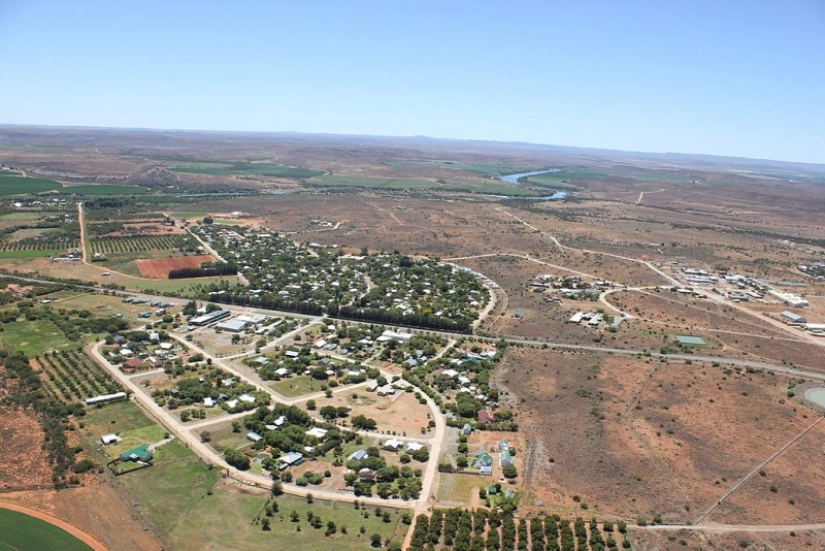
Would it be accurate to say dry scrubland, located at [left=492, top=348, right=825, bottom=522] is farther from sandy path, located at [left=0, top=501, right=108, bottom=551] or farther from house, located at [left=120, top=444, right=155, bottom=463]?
sandy path, located at [left=0, top=501, right=108, bottom=551]

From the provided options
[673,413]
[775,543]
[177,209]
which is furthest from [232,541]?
[177,209]

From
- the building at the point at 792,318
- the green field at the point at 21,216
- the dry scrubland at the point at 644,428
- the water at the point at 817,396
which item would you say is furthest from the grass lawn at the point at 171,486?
the green field at the point at 21,216

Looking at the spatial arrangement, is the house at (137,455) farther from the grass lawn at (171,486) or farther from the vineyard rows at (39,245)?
the vineyard rows at (39,245)

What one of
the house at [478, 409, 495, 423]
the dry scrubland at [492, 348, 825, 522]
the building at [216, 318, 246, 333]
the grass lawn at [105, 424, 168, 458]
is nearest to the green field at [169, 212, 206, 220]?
the building at [216, 318, 246, 333]

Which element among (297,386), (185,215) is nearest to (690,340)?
(297,386)

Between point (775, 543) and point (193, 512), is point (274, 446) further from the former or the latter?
point (775, 543)

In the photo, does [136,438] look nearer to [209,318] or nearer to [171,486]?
[171,486]
